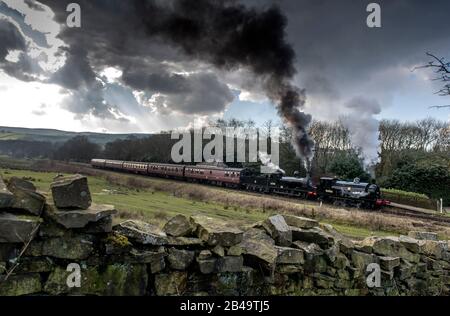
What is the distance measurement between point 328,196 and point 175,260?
2872cm

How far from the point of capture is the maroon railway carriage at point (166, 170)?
143ft

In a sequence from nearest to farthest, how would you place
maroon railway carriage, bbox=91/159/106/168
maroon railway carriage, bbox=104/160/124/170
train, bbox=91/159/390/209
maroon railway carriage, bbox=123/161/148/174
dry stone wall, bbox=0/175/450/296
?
dry stone wall, bbox=0/175/450/296 < train, bbox=91/159/390/209 < maroon railway carriage, bbox=123/161/148/174 < maroon railway carriage, bbox=104/160/124/170 < maroon railway carriage, bbox=91/159/106/168

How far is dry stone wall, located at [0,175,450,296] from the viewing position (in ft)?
12.8

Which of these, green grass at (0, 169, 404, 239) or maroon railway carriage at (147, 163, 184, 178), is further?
maroon railway carriage at (147, 163, 184, 178)

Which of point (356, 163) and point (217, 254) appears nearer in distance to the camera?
point (217, 254)

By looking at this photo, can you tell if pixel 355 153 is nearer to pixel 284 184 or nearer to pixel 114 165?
pixel 284 184

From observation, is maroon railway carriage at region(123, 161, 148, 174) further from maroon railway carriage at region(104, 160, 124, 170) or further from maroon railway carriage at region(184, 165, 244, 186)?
maroon railway carriage at region(184, 165, 244, 186)

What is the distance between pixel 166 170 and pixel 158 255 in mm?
42019

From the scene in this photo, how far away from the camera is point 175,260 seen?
4.56 meters

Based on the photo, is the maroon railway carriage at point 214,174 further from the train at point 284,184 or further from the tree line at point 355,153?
the tree line at point 355,153

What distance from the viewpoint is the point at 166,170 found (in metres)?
45.9

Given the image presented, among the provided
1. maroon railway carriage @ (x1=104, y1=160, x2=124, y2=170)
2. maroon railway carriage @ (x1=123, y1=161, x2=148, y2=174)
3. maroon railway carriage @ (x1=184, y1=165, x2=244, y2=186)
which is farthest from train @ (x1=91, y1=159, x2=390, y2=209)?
maroon railway carriage @ (x1=104, y1=160, x2=124, y2=170)

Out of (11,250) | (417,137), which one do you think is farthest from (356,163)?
(11,250)
